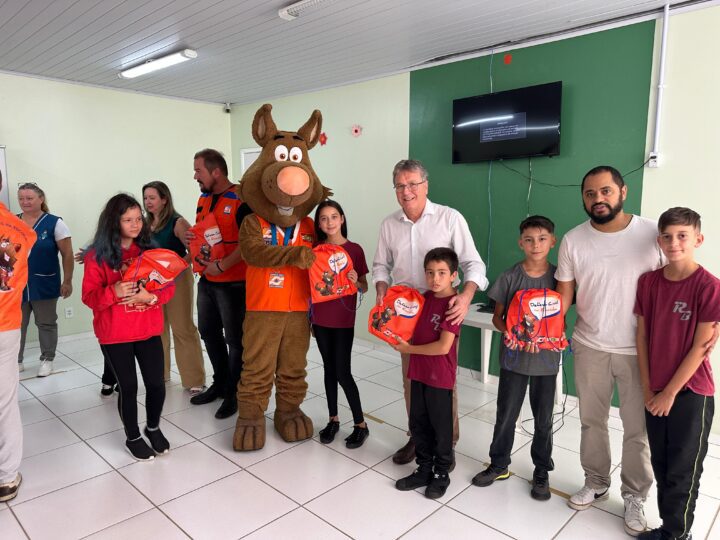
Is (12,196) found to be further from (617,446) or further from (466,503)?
(617,446)

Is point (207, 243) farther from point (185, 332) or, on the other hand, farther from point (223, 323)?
point (185, 332)

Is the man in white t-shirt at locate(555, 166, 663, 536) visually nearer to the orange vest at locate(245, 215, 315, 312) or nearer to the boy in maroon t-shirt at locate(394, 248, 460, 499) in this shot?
the boy in maroon t-shirt at locate(394, 248, 460, 499)

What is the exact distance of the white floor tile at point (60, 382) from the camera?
12.4 ft

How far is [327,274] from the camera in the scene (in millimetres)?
2623

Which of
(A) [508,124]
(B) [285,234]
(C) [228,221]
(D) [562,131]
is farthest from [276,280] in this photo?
(D) [562,131]

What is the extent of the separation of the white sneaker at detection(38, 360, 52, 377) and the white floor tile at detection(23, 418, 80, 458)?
0.99m

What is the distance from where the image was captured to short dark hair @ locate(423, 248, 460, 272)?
230 cm

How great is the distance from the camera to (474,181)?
13.0 ft

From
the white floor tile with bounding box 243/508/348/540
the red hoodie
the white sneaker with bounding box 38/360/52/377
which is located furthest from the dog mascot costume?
the white sneaker with bounding box 38/360/52/377

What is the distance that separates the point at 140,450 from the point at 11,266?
1168 millimetres

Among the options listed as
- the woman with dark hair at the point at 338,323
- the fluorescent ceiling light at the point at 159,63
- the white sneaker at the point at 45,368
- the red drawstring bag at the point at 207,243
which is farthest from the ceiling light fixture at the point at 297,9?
the white sneaker at the point at 45,368

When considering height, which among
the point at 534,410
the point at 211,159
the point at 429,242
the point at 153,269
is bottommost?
the point at 534,410

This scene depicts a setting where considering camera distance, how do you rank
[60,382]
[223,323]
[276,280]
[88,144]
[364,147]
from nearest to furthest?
[276,280] < [223,323] < [60,382] < [364,147] < [88,144]

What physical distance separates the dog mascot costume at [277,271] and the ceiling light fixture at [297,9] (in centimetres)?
68
